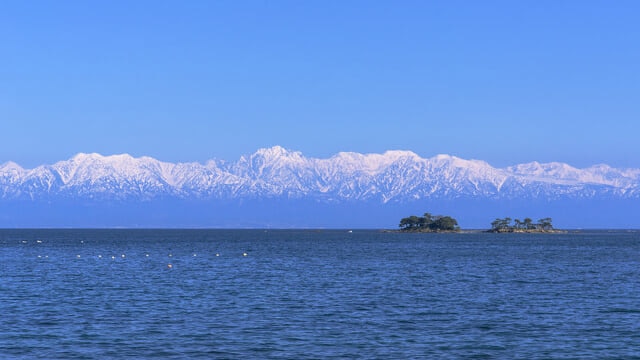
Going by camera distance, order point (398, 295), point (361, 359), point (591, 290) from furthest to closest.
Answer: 1. point (591, 290)
2. point (398, 295)
3. point (361, 359)

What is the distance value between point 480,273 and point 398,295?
34.3 metres

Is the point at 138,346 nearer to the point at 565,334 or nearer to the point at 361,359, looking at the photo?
the point at 361,359

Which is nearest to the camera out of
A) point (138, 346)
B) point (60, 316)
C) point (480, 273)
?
point (138, 346)

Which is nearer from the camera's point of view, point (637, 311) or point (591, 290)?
point (637, 311)

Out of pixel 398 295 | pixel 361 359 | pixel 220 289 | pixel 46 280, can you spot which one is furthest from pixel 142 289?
pixel 361 359

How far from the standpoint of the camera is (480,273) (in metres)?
110

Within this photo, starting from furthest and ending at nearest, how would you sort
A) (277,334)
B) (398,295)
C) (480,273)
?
(480,273) → (398,295) → (277,334)

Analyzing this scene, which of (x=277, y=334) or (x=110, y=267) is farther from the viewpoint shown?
(x=110, y=267)

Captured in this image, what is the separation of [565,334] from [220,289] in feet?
136

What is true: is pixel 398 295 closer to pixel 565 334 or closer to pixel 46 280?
pixel 565 334

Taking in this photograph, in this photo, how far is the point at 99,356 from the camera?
4628 cm

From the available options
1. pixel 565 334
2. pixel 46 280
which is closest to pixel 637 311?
pixel 565 334

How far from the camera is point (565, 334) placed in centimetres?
5406

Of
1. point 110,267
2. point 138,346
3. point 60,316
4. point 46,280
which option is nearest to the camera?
point 138,346
